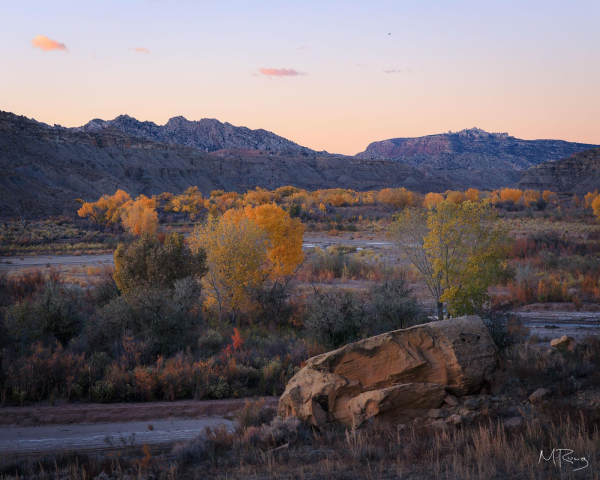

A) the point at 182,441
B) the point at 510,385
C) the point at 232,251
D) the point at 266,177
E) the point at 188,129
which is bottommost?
the point at 182,441

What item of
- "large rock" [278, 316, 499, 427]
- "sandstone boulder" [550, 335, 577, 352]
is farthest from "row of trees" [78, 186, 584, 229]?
"large rock" [278, 316, 499, 427]

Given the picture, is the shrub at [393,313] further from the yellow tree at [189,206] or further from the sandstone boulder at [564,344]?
the yellow tree at [189,206]

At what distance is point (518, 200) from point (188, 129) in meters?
119

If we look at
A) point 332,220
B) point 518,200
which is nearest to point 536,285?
point 332,220

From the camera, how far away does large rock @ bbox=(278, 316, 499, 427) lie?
723 centimetres

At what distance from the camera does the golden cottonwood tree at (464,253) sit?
13477mm

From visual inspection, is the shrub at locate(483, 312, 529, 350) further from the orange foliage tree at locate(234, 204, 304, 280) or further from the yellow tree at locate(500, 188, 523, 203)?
the yellow tree at locate(500, 188, 523, 203)

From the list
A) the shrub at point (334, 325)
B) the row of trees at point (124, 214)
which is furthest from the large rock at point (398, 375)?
the row of trees at point (124, 214)

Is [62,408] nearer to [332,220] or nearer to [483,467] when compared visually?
[483,467]

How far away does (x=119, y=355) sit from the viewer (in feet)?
37.1

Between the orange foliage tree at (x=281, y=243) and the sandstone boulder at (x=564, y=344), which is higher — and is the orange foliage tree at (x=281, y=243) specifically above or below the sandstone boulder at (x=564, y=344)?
above

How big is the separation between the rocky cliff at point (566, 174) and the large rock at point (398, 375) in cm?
9968

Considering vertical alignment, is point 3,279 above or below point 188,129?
below

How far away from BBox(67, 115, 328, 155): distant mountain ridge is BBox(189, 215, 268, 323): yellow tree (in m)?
128
